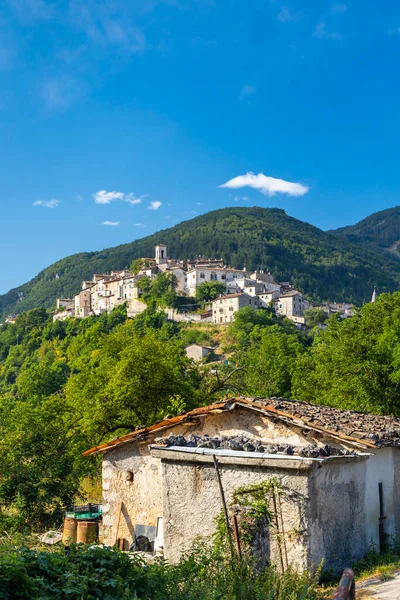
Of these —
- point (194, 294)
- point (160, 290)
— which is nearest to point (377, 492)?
point (160, 290)

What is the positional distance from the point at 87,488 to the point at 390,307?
52.3 ft

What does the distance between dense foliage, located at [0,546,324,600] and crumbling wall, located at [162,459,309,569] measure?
44.2 inches

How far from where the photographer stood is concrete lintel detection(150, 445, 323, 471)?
965 centimetres

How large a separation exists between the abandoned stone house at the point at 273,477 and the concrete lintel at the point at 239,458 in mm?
18

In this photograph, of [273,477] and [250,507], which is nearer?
[250,507]

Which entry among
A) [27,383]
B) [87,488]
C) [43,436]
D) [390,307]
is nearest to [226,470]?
[43,436]

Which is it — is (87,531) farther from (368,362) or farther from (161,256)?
(161,256)

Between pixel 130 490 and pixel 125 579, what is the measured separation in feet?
21.3

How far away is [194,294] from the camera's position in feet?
450

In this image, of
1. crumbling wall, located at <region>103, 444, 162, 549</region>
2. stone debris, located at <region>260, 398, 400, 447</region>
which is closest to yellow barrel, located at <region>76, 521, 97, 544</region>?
crumbling wall, located at <region>103, 444, 162, 549</region>

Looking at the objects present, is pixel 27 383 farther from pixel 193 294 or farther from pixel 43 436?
pixel 193 294

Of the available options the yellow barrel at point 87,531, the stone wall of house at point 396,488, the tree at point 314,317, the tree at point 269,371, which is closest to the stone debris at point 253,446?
the stone wall of house at point 396,488

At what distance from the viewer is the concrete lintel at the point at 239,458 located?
380 inches

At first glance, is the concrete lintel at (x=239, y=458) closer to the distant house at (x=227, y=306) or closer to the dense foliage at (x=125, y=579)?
the dense foliage at (x=125, y=579)
